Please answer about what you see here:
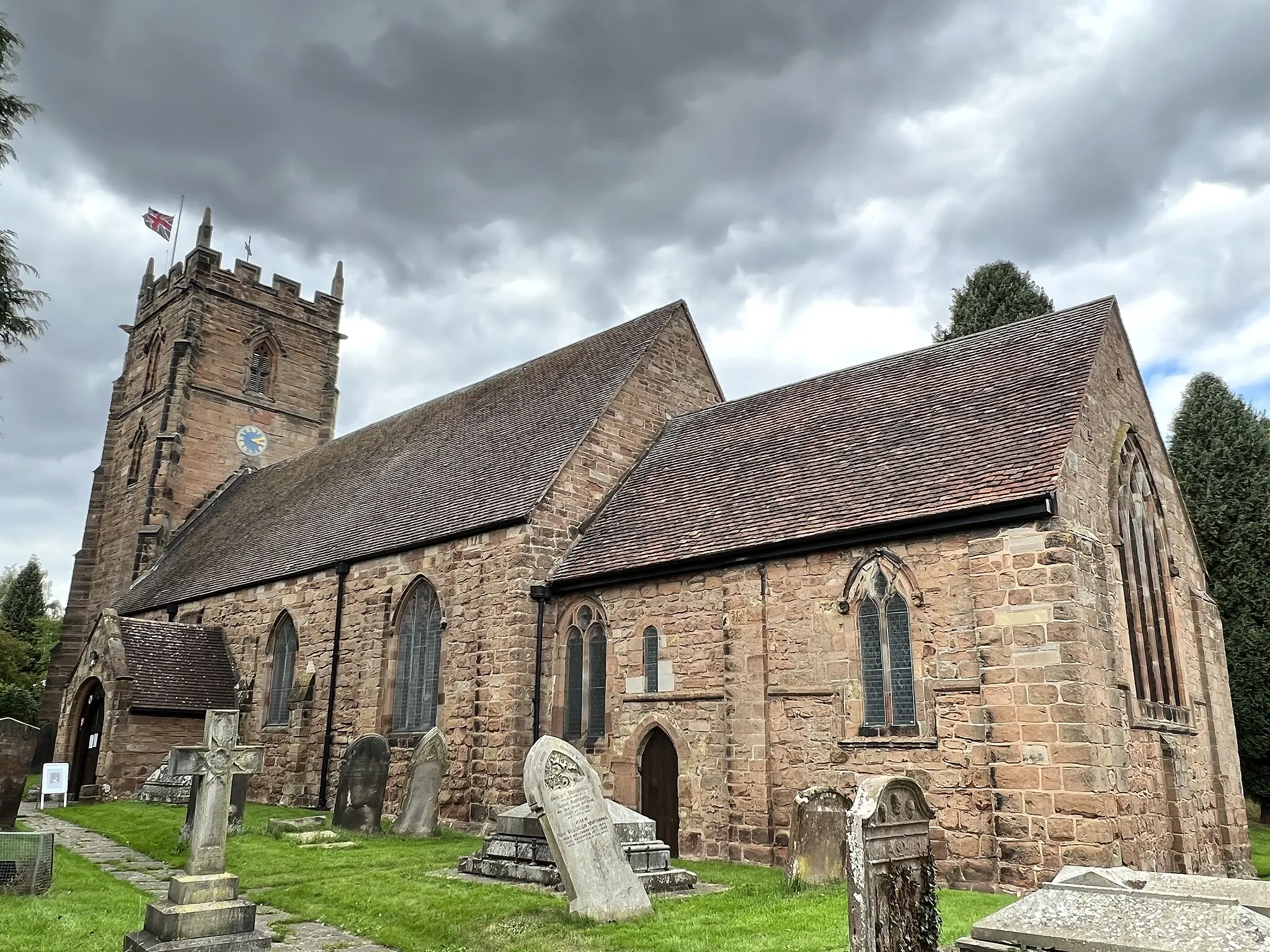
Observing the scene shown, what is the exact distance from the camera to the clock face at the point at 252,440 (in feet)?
112

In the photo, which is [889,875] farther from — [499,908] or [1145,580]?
[1145,580]

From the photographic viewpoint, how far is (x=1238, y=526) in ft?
79.9

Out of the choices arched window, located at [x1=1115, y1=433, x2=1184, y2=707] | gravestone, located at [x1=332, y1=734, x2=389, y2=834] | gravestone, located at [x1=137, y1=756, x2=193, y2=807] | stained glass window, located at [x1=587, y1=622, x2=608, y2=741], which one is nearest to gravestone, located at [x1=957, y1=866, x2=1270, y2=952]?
arched window, located at [x1=1115, y1=433, x2=1184, y2=707]

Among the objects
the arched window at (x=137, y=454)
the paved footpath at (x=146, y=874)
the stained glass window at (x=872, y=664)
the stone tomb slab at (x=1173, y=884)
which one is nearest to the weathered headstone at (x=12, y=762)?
the paved footpath at (x=146, y=874)

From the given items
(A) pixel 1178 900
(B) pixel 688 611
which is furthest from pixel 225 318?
(A) pixel 1178 900

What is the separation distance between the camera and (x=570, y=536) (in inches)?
685

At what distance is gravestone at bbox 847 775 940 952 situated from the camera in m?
6.61

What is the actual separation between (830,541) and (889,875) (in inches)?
261

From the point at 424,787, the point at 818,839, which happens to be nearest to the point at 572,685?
the point at 424,787

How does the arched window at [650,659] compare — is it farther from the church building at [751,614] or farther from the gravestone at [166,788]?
the gravestone at [166,788]

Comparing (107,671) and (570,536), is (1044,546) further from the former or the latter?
(107,671)

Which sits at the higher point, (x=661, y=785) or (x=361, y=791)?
(x=661, y=785)

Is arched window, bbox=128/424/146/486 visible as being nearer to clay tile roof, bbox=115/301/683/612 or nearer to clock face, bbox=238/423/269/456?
clock face, bbox=238/423/269/456

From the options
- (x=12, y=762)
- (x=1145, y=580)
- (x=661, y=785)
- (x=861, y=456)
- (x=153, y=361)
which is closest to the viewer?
(x=12, y=762)
